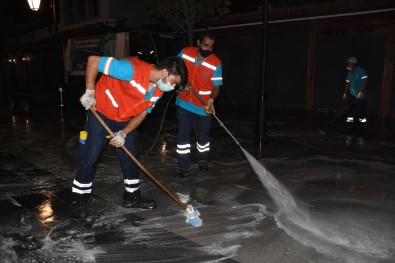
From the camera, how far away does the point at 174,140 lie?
7996mm

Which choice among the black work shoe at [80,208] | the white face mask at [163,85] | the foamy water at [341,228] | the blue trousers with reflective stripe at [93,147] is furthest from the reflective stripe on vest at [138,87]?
the foamy water at [341,228]

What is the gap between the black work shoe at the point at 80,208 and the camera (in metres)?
3.96

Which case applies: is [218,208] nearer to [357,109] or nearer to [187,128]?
[187,128]

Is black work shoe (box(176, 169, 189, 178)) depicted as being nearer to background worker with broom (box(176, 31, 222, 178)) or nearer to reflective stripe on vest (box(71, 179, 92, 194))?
background worker with broom (box(176, 31, 222, 178))

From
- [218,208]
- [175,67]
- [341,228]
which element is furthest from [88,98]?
[341,228]

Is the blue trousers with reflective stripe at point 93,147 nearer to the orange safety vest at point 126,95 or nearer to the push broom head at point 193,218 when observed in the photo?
the orange safety vest at point 126,95

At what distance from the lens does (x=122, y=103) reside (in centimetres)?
376

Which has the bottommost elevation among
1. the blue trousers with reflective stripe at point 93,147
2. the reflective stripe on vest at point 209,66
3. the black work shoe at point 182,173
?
the black work shoe at point 182,173

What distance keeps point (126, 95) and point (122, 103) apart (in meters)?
0.11

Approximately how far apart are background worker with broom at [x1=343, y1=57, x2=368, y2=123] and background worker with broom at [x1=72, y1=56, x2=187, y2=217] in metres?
6.53

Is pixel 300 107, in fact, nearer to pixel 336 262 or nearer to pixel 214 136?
pixel 214 136

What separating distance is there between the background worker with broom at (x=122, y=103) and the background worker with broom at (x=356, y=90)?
21.4ft

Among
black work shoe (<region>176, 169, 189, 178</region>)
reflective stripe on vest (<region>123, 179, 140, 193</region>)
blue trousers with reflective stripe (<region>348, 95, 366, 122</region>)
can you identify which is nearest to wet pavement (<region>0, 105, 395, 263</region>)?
black work shoe (<region>176, 169, 189, 178</region>)

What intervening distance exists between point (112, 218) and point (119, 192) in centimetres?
86
